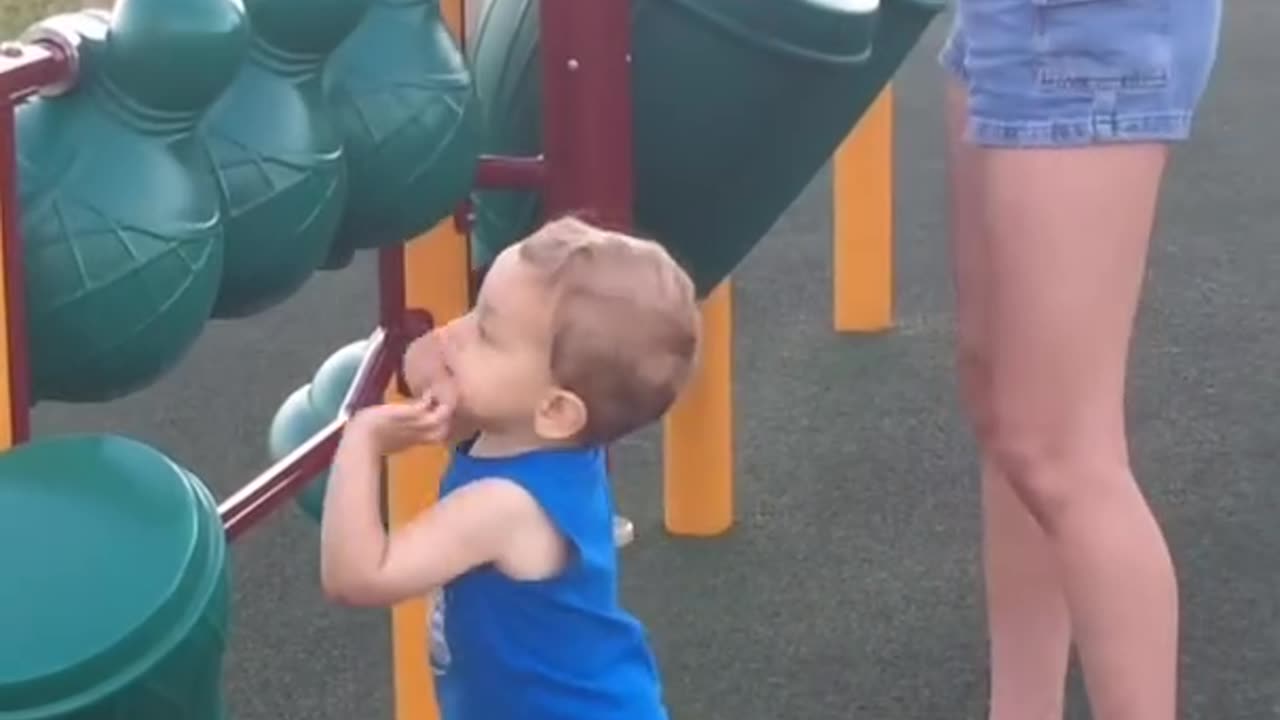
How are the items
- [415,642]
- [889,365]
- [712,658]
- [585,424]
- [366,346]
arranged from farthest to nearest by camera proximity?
[889,365], [712,658], [366,346], [415,642], [585,424]

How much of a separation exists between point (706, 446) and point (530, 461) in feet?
4.80

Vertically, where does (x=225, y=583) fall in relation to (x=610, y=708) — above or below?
above

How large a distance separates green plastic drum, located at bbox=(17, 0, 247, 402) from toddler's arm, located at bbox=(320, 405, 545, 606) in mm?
173

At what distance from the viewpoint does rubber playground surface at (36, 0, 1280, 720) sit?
2.55 metres

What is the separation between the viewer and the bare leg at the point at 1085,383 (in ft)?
5.86

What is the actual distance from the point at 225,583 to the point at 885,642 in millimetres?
1378

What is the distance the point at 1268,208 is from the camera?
4762 mm

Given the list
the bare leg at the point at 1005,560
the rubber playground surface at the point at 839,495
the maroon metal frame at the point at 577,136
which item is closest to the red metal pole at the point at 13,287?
the maroon metal frame at the point at 577,136

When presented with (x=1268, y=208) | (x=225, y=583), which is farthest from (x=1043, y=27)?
(x=1268, y=208)

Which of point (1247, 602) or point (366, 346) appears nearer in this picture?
point (366, 346)

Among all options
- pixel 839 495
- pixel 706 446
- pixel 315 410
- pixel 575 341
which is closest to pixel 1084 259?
pixel 575 341

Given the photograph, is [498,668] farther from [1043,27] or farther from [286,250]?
[1043,27]

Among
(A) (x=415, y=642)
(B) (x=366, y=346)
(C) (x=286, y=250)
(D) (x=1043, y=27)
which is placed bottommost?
(A) (x=415, y=642)

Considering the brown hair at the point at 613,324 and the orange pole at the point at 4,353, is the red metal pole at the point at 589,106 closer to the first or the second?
the brown hair at the point at 613,324
